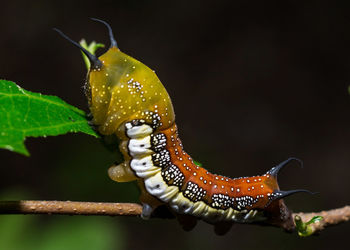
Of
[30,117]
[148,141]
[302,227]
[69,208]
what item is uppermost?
[30,117]

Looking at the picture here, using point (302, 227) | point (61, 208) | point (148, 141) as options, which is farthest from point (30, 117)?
point (302, 227)

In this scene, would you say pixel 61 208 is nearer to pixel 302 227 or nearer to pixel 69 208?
pixel 69 208

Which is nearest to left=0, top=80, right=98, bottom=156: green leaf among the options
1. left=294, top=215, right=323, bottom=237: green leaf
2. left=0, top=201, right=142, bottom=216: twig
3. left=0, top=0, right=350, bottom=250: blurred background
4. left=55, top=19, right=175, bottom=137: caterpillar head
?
left=55, top=19, right=175, bottom=137: caterpillar head

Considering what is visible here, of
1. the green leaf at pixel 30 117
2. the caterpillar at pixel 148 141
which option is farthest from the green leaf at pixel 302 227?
the green leaf at pixel 30 117

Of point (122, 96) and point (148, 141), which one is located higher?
point (122, 96)

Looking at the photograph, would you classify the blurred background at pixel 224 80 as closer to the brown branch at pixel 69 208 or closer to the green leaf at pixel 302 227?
the green leaf at pixel 302 227
